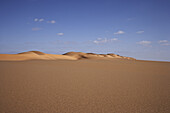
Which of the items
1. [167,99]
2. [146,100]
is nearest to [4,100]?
[146,100]

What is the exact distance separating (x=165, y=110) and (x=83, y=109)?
1480mm

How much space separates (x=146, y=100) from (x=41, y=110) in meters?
2.16

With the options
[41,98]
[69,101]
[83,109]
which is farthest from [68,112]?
[41,98]

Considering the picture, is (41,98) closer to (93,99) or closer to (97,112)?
(93,99)

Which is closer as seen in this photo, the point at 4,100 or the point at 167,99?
the point at 4,100

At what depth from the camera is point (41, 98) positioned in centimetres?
272

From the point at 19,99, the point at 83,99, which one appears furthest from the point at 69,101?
the point at 19,99

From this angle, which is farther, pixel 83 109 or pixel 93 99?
pixel 93 99

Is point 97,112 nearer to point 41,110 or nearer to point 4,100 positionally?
point 41,110

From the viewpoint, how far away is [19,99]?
2.62 meters

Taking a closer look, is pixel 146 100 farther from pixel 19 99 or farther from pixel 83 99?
pixel 19 99

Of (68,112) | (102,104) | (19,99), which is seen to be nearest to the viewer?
(68,112)

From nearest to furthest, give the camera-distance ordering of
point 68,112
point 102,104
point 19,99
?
point 68,112, point 102,104, point 19,99

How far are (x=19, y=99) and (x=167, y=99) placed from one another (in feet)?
10.6
